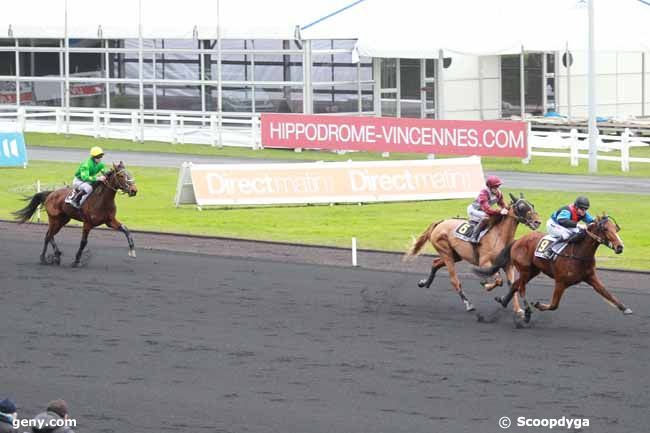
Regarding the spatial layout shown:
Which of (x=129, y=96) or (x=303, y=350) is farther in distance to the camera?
(x=129, y=96)

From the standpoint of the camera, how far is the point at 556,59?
43.1 m

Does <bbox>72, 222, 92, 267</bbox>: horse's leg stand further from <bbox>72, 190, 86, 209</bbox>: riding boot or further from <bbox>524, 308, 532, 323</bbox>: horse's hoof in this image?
<bbox>524, 308, 532, 323</bbox>: horse's hoof

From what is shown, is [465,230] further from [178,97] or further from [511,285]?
[178,97]

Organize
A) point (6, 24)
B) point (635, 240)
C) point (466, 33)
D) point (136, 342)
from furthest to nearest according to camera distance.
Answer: point (6, 24), point (466, 33), point (635, 240), point (136, 342)

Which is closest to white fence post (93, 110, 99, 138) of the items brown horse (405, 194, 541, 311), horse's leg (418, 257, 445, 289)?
brown horse (405, 194, 541, 311)

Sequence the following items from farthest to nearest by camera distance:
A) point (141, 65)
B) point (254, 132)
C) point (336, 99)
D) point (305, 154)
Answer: point (141, 65) → point (336, 99) → point (254, 132) → point (305, 154)

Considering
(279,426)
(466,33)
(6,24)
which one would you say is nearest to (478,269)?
(279,426)

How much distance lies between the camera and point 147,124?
144ft

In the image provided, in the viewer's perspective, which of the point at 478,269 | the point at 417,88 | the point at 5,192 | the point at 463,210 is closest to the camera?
the point at 478,269

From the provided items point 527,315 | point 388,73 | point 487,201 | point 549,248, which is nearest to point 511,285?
point 527,315

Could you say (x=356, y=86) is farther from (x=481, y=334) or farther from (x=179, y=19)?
(x=481, y=334)

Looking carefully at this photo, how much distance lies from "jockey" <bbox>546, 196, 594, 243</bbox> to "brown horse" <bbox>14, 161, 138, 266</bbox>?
702 cm

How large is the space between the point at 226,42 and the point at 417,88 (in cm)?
645

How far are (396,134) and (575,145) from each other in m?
4.82
